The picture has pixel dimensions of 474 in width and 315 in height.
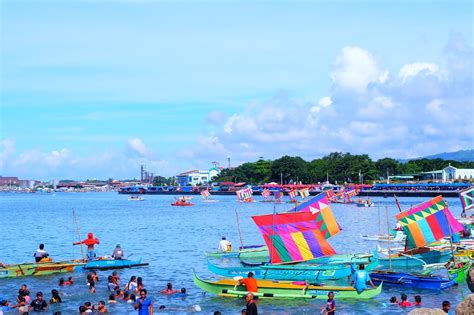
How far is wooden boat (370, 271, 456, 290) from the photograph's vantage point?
34.2 metres

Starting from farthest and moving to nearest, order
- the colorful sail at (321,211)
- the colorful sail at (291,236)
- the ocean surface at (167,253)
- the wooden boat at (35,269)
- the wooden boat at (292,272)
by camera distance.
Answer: the colorful sail at (321,211) → the wooden boat at (35,269) → the colorful sail at (291,236) → the wooden boat at (292,272) → the ocean surface at (167,253)

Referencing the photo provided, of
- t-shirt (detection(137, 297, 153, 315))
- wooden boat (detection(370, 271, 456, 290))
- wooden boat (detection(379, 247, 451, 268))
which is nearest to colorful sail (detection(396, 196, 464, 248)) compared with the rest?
wooden boat (detection(379, 247, 451, 268))

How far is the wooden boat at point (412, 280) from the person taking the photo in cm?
3422

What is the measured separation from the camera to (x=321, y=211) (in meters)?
40.6

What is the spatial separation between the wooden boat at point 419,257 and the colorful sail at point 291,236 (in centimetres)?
692

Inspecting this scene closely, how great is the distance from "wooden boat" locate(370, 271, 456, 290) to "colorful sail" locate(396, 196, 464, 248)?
452cm

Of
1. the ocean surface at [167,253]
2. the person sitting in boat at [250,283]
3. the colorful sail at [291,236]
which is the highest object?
the colorful sail at [291,236]

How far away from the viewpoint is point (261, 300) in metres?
32.0

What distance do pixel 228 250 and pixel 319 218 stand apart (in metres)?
11.3

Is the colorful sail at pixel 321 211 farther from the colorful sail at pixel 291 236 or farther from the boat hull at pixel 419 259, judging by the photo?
the boat hull at pixel 419 259

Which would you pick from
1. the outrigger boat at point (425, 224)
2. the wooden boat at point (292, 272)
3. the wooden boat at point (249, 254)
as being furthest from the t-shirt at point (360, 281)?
the wooden boat at point (249, 254)

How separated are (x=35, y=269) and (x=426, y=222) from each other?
963 inches

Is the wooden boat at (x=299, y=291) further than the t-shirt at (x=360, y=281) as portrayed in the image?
Yes

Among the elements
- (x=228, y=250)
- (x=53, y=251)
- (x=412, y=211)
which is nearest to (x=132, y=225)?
(x=53, y=251)
